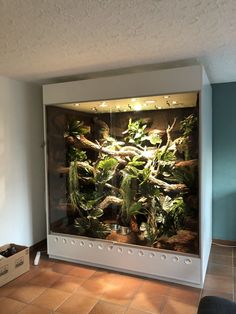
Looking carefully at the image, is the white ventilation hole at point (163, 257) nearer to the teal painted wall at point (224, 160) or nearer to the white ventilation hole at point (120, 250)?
the white ventilation hole at point (120, 250)

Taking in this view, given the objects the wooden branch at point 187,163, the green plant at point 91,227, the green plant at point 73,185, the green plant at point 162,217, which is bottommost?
the green plant at point 91,227

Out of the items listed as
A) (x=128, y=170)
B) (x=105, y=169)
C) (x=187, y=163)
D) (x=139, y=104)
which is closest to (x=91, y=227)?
(x=105, y=169)

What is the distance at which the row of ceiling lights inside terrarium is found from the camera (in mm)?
2521

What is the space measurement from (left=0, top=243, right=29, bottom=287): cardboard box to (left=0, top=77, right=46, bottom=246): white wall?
13.3 inches

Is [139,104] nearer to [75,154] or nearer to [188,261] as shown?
[75,154]

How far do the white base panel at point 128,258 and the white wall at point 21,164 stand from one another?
45cm

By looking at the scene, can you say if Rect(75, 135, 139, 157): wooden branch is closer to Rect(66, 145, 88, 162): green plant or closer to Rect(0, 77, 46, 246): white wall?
Rect(66, 145, 88, 162): green plant

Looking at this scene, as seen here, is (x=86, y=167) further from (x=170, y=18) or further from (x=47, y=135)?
(x=170, y=18)

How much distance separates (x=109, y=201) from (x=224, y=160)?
1633mm

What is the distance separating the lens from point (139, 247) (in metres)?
2.72

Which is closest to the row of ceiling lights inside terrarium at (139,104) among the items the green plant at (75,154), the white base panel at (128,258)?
the green plant at (75,154)

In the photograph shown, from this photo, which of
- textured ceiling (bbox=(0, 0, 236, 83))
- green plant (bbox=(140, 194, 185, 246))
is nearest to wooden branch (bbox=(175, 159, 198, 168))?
green plant (bbox=(140, 194, 185, 246))

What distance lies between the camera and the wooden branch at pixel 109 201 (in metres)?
2.89

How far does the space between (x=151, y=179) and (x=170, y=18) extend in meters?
1.55
